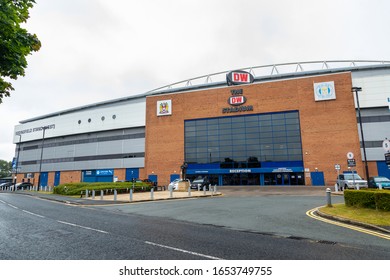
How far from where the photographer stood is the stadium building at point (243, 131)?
1601 inches

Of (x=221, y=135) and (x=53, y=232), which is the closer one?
(x=53, y=232)

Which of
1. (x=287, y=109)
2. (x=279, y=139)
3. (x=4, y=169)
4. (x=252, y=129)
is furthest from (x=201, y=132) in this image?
(x=4, y=169)

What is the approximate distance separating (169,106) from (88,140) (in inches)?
949

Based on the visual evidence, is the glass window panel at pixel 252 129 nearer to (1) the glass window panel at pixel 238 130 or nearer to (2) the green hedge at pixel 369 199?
(1) the glass window panel at pixel 238 130

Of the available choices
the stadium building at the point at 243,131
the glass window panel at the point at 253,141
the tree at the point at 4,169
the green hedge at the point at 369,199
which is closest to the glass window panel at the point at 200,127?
the stadium building at the point at 243,131

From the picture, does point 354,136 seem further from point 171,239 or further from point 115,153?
point 115,153

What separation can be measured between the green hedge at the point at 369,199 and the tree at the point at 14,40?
13.2m

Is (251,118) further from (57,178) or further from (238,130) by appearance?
(57,178)

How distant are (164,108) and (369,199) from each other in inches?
1804

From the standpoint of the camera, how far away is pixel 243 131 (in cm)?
4706

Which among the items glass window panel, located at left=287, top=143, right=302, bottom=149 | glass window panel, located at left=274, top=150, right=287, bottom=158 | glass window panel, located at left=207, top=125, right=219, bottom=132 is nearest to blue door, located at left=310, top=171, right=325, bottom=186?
glass window panel, located at left=287, top=143, right=302, bottom=149

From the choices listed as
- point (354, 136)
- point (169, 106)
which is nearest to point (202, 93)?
point (169, 106)

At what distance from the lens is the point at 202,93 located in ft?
165

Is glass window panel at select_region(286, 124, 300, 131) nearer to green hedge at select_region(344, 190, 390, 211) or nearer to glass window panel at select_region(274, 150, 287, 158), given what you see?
glass window panel at select_region(274, 150, 287, 158)
